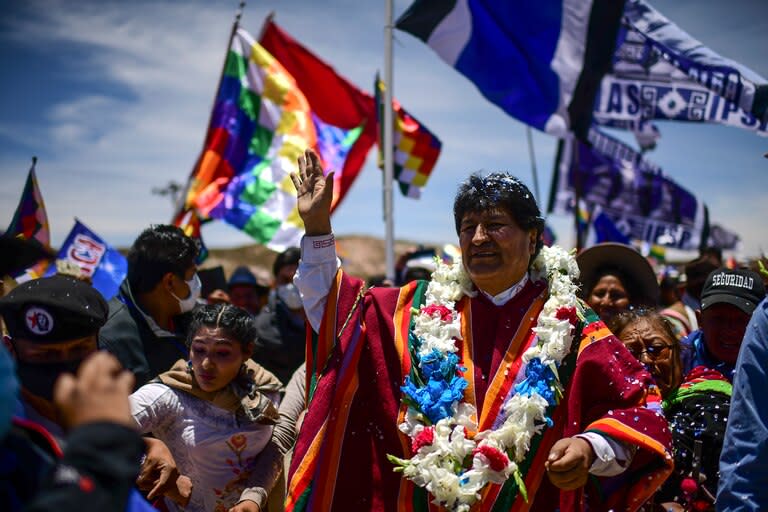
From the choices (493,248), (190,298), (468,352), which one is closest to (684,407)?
(468,352)

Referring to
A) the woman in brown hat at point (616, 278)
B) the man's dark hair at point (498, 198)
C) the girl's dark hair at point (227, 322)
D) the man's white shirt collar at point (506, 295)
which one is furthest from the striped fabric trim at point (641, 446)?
the woman in brown hat at point (616, 278)

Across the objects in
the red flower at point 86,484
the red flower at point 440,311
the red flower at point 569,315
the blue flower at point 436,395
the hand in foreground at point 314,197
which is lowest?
the blue flower at point 436,395

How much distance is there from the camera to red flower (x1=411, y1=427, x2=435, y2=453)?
9.70 ft

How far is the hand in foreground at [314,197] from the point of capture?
10.1ft

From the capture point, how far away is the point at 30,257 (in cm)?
196

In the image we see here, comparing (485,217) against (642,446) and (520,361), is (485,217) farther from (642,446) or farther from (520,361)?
(642,446)

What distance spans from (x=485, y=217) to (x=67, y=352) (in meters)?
1.84

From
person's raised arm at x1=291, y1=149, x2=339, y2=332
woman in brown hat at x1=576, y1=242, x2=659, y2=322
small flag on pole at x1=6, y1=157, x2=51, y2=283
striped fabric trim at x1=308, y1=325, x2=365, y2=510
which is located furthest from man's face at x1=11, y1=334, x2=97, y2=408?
small flag on pole at x1=6, y1=157, x2=51, y2=283

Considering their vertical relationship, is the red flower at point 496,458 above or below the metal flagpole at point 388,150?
below

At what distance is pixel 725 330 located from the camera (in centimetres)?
390

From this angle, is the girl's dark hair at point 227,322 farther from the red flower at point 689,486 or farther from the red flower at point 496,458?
the red flower at point 689,486

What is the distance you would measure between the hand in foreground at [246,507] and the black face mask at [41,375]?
1145 mm

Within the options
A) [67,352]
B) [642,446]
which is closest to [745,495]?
[642,446]

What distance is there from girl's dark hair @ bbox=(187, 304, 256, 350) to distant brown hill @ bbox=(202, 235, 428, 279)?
21966 mm
